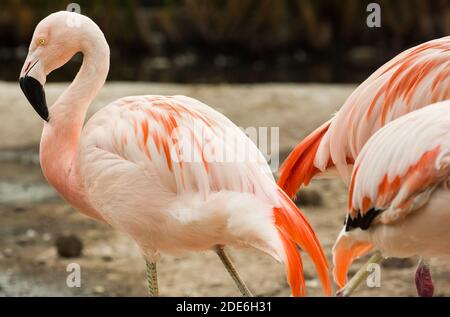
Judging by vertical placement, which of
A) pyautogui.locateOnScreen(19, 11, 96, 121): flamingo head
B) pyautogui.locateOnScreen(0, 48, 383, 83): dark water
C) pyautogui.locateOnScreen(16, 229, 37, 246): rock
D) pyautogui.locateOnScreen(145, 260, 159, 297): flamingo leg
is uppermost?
pyautogui.locateOnScreen(19, 11, 96, 121): flamingo head

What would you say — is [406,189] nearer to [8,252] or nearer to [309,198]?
[8,252]

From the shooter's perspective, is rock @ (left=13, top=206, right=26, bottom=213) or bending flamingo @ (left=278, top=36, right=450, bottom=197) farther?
rock @ (left=13, top=206, right=26, bottom=213)

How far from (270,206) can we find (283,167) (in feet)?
1.83

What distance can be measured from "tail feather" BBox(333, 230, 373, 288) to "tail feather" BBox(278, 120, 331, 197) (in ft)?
1.17

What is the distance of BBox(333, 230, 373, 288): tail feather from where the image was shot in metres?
2.71

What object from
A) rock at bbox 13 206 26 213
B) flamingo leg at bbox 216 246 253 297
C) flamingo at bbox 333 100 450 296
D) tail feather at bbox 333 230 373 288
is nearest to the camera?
flamingo at bbox 333 100 450 296

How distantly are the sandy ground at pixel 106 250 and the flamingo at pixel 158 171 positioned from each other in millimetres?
296

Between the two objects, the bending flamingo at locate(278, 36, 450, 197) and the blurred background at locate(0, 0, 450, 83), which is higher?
the bending flamingo at locate(278, 36, 450, 197)

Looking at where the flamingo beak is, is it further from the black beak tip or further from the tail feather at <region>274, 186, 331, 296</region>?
the tail feather at <region>274, 186, 331, 296</region>

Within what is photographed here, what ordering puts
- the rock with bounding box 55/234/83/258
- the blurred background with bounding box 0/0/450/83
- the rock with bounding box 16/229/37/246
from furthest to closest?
the blurred background with bounding box 0/0/450/83 < the rock with bounding box 16/229/37/246 < the rock with bounding box 55/234/83/258

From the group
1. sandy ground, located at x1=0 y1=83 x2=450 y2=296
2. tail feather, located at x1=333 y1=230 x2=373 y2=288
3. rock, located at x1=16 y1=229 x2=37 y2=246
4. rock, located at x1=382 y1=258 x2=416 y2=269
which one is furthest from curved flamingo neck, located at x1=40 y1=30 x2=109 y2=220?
rock, located at x1=382 y1=258 x2=416 y2=269

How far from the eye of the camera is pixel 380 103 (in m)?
3.03

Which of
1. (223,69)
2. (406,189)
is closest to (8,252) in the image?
(406,189)

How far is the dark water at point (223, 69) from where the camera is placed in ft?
33.9
